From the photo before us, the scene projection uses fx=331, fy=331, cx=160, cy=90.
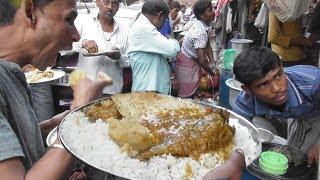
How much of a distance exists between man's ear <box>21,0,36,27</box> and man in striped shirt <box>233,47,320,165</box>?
2099 mm

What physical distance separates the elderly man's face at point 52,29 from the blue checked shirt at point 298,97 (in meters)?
2.20

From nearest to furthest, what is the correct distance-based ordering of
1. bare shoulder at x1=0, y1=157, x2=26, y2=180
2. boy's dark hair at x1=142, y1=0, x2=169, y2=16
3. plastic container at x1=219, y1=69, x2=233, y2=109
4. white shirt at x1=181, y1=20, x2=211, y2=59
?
bare shoulder at x1=0, y1=157, x2=26, y2=180
boy's dark hair at x1=142, y1=0, x2=169, y2=16
plastic container at x1=219, y1=69, x2=233, y2=109
white shirt at x1=181, y1=20, x2=211, y2=59

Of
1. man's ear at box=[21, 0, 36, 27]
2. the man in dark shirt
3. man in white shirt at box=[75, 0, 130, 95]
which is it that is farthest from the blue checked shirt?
man's ear at box=[21, 0, 36, 27]

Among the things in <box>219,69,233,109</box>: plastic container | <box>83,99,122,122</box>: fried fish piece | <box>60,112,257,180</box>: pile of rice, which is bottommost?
<box>219,69,233,109</box>: plastic container

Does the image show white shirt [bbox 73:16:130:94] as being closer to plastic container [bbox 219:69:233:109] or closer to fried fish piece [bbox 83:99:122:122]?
plastic container [bbox 219:69:233:109]

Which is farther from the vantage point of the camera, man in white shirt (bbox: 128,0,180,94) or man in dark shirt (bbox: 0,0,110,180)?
man in white shirt (bbox: 128,0,180,94)

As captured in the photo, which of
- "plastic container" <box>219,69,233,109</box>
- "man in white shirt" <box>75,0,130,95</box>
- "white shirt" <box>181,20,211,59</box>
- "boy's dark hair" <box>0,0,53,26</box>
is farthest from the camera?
"white shirt" <box>181,20,211,59</box>

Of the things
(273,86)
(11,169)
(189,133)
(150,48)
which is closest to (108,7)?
(150,48)

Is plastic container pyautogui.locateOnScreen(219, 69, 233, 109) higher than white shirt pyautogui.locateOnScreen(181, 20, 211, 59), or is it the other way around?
white shirt pyautogui.locateOnScreen(181, 20, 211, 59)

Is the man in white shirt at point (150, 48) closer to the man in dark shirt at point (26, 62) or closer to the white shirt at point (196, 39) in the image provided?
the white shirt at point (196, 39)

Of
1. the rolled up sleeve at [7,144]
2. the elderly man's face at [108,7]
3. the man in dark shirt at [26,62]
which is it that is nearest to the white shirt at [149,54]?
the elderly man's face at [108,7]

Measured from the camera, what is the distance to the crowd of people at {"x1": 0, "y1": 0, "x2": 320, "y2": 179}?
141 cm

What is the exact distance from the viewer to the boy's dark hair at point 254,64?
2.99 metres

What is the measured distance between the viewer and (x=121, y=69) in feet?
16.4
